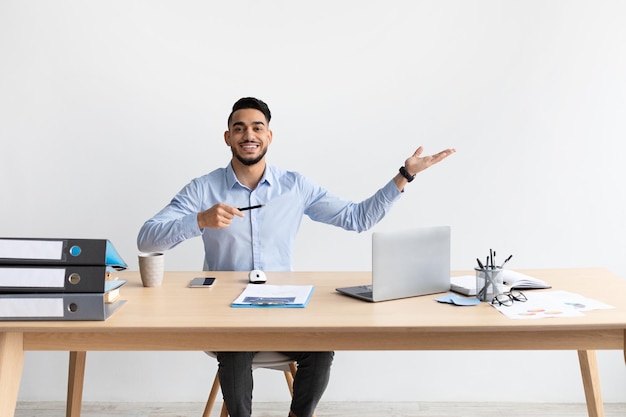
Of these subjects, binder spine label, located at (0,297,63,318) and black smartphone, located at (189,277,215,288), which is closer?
binder spine label, located at (0,297,63,318)

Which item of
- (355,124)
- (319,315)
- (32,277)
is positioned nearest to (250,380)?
(319,315)

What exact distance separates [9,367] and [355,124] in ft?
6.40

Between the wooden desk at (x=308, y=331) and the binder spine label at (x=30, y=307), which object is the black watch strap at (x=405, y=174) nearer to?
the wooden desk at (x=308, y=331)

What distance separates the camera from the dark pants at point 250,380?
2006 millimetres

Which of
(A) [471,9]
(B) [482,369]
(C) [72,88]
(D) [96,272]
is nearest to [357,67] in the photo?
(A) [471,9]

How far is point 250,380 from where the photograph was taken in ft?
6.72

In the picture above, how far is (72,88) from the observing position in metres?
3.09

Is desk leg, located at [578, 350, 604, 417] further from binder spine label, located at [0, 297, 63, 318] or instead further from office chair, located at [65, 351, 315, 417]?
binder spine label, located at [0, 297, 63, 318]

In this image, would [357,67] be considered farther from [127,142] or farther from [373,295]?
[373,295]

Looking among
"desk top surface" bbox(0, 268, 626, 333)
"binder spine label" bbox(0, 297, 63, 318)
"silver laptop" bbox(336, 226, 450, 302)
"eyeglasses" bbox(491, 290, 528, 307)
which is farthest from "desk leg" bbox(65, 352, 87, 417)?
"eyeglasses" bbox(491, 290, 528, 307)

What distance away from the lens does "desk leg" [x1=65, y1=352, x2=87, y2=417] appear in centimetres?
236

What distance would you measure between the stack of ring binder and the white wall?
1.46 meters

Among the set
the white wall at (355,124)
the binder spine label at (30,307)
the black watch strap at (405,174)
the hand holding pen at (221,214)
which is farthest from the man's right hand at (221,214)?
the white wall at (355,124)

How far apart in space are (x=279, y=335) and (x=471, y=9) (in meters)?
2.08
